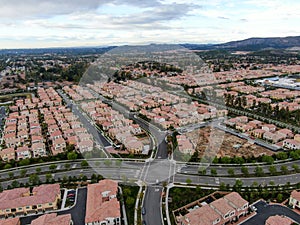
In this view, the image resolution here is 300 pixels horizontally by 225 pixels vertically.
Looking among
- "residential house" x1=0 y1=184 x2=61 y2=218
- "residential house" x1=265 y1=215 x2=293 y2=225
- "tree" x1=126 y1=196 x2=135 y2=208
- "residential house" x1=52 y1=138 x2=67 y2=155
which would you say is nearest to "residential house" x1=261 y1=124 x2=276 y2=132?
"residential house" x1=265 y1=215 x2=293 y2=225

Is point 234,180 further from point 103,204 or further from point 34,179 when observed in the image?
point 34,179

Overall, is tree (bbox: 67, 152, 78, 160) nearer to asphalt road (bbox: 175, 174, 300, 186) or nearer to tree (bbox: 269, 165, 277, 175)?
asphalt road (bbox: 175, 174, 300, 186)

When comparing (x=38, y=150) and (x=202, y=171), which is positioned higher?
(x=38, y=150)

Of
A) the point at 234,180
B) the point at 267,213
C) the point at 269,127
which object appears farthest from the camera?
the point at 269,127

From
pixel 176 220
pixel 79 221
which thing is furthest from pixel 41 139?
pixel 176 220

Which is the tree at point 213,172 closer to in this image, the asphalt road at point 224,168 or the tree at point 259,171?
the asphalt road at point 224,168

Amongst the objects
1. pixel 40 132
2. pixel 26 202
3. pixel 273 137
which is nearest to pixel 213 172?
pixel 273 137

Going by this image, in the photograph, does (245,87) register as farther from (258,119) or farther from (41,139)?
(41,139)
